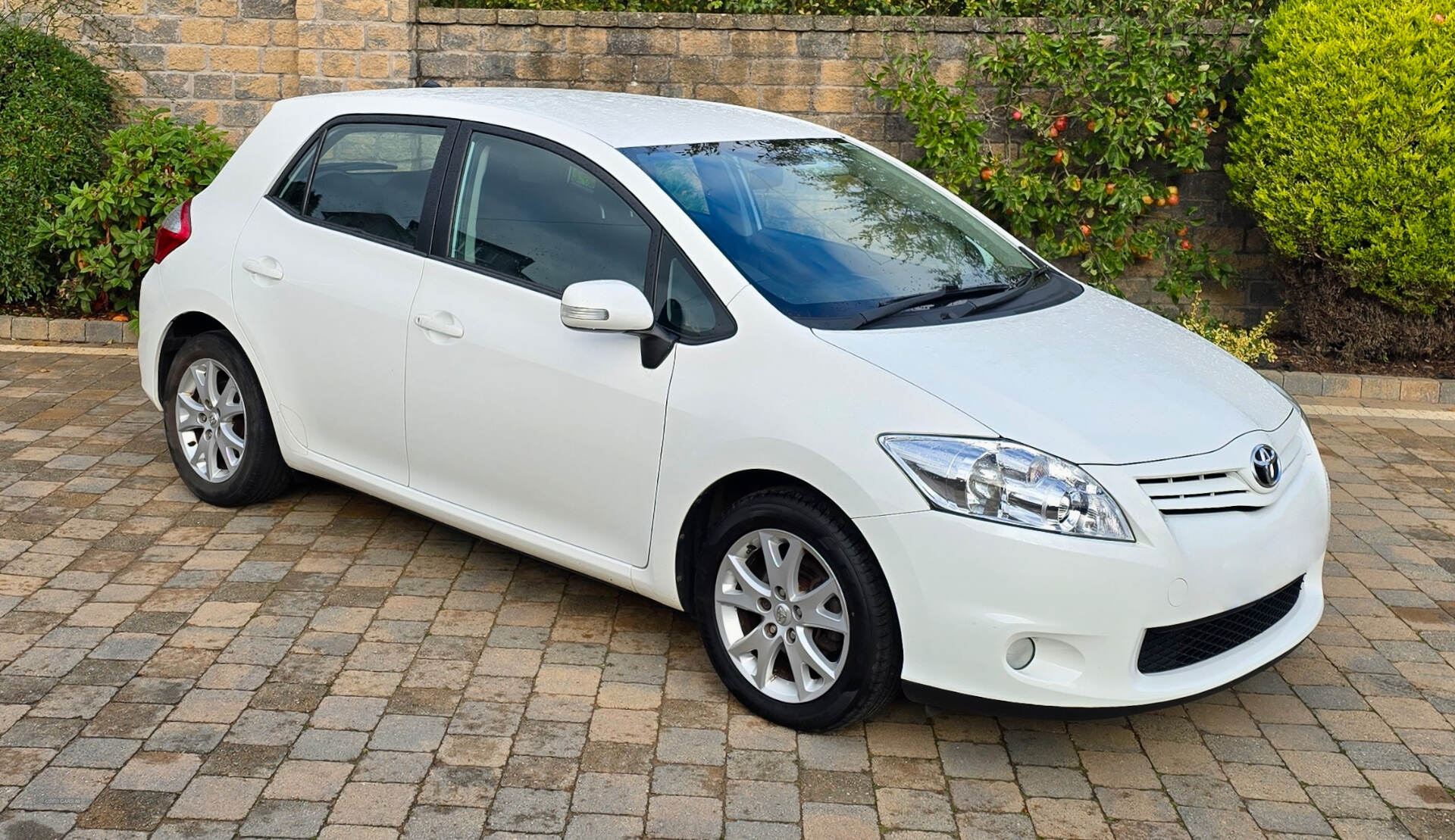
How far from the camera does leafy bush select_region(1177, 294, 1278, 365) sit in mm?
8602

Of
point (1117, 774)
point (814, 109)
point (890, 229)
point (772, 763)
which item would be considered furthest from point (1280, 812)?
point (814, 109)

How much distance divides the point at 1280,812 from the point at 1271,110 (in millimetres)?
5604

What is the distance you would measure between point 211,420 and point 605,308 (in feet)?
7.94

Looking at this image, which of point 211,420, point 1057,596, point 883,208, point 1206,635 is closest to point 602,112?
point 883,208

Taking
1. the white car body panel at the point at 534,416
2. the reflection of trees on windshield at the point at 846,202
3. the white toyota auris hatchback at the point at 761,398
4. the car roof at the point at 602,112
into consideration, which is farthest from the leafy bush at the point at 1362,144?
the white car body panel at the point at 534,416

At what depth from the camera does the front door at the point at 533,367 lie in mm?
4465

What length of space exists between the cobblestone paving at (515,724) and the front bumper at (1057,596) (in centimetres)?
33

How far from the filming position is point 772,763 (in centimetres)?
408

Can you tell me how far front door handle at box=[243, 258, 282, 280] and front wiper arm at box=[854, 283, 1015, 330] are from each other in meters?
2.35

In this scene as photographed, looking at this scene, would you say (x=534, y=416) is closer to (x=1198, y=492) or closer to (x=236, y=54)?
(x=1198, y=492)

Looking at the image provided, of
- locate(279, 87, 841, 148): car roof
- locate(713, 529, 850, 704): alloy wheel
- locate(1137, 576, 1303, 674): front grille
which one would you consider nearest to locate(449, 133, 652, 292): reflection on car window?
locate(279, 87, 841, 148): car roof

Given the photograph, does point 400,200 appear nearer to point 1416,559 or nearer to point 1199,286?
point 1416,559

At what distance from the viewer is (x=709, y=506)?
4355mm

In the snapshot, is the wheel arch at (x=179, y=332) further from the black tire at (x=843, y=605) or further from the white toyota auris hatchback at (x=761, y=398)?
the black tire at (x=843, y=605)
